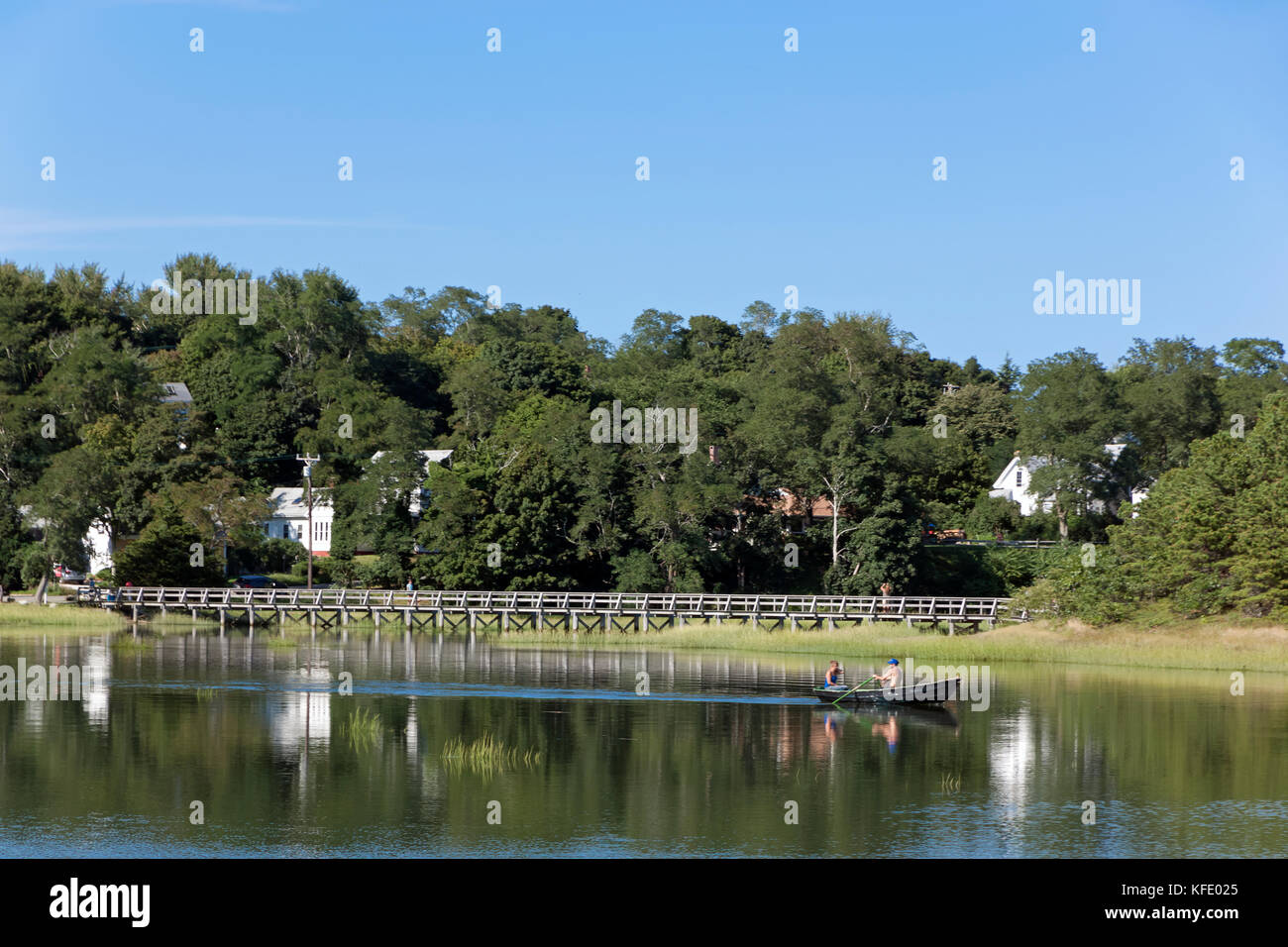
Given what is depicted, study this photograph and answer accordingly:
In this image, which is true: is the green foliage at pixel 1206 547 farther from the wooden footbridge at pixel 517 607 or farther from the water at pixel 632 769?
the wooden footbridge at pixel 517 607

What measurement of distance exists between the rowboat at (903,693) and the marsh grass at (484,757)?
10377 millimetres

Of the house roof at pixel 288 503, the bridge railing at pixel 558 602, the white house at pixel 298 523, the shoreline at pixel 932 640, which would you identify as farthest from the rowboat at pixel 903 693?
the white house at pixel 298 523

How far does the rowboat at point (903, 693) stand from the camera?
37594 millimetres

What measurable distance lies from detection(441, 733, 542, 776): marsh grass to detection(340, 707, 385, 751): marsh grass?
6.30ft

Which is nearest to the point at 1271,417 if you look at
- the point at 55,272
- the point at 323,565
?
the point at 323,565

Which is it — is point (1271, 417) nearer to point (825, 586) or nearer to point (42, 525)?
point (825, 586)

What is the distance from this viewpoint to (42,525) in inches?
3391

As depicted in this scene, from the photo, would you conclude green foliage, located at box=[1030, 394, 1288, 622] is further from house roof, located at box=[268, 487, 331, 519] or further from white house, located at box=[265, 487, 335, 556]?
white house, located at box=[265, 487, 335, 556]

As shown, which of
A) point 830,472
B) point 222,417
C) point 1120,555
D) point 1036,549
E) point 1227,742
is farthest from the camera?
point 222,417

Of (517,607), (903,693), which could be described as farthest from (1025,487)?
(903,693)

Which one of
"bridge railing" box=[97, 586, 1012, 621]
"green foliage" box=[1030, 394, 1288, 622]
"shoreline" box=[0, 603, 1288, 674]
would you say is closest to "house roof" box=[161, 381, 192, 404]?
"bridge railing" box=[97, 586, 1012, 621]

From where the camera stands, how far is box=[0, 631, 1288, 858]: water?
23.1 meters

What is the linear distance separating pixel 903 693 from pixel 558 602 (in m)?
37.0
